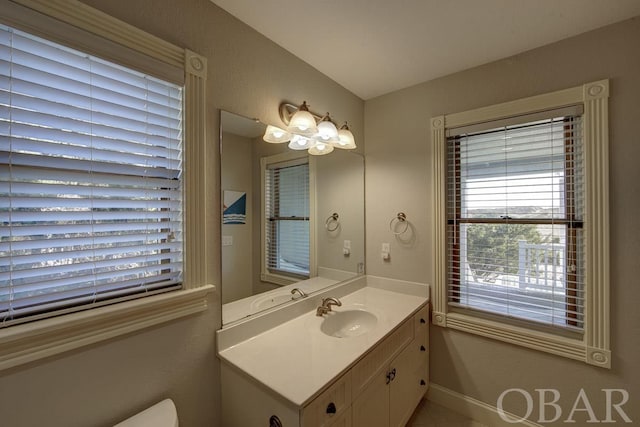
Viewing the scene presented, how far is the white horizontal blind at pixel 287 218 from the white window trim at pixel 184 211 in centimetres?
40

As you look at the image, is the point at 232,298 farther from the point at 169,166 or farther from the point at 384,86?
the point at 384,86

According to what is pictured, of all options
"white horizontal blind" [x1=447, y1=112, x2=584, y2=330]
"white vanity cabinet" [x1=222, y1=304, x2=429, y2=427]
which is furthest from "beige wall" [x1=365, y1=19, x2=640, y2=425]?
"white vanity cabinet" [x1=222, y1=304, x2=429, y2=427]

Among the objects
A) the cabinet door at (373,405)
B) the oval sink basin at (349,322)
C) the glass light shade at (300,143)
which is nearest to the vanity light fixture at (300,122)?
the glass light shade at (300,143)

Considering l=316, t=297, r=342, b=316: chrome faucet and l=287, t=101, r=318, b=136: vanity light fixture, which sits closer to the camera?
l=287, t=101, r=318, b=136: vanity light fixture

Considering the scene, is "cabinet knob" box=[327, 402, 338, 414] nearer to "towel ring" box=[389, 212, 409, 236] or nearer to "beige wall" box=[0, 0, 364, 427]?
"beige wall" box=[0, 0, 364, 427]

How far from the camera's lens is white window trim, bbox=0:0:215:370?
787 mm

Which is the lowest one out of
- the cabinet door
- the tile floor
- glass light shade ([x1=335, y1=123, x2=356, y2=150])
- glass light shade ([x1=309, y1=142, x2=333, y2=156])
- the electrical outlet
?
the tile floor

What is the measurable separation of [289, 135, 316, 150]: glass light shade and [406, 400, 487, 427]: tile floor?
201cm

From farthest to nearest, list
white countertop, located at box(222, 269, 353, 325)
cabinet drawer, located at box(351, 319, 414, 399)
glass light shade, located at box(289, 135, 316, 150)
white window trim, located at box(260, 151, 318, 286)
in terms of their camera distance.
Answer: glass light shade, located at box(289, 135, 316, 150), white window trim, located at box(260, 151, 318, 286), white countertop, located at box(222, 269, 353, 325), cabinet drawer, located at box(351, 319, 414, 399)

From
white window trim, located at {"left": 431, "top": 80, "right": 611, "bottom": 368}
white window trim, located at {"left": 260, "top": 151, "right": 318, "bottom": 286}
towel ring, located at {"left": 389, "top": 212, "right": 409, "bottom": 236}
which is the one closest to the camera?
white window trim, located at {"left": 431, "top": 80, "right": 611, "bottom": 368}

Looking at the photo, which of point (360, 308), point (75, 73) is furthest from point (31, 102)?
point (360, 308)

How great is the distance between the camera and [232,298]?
132 centimetres

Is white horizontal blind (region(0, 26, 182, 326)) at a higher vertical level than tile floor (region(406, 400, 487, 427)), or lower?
higher

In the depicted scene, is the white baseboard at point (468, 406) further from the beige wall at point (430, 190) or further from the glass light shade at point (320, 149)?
the glass light shade at point (320, 149)
